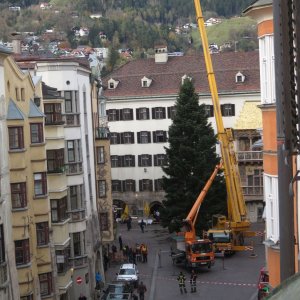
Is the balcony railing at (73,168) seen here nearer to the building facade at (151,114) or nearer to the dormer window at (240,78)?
the building facade at (151,114)

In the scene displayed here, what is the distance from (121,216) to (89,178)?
32.7 meters

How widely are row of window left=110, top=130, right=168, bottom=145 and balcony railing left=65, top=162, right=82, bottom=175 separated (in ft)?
115

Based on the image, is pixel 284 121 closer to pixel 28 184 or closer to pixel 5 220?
pixel 5 220

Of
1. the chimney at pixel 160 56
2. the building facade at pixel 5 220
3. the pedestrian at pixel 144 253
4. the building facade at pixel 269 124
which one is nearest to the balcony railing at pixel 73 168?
the building facade at pixel 5 220

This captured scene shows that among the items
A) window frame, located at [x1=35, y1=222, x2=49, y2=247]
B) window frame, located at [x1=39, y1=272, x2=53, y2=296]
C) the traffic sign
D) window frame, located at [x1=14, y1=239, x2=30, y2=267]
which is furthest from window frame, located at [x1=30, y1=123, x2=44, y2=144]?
the traffic sign

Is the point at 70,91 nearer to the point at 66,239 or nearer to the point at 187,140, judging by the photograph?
the point at 66,239

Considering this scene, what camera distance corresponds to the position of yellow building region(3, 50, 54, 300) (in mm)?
33812

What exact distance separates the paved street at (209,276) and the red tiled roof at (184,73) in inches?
763

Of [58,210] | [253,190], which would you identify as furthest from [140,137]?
[58,210]

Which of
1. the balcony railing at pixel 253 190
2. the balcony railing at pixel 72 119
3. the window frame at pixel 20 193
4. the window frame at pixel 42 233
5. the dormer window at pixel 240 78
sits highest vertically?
the dormer window at pixel 240 78

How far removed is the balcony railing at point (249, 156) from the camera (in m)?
72.4

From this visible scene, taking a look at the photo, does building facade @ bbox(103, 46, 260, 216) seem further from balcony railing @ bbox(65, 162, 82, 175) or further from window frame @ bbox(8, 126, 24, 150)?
window frame @ bbox(8, 126, 24, 150)

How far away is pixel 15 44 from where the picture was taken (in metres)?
50.5

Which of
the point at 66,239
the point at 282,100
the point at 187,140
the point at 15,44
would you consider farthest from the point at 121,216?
the point at 282,100
